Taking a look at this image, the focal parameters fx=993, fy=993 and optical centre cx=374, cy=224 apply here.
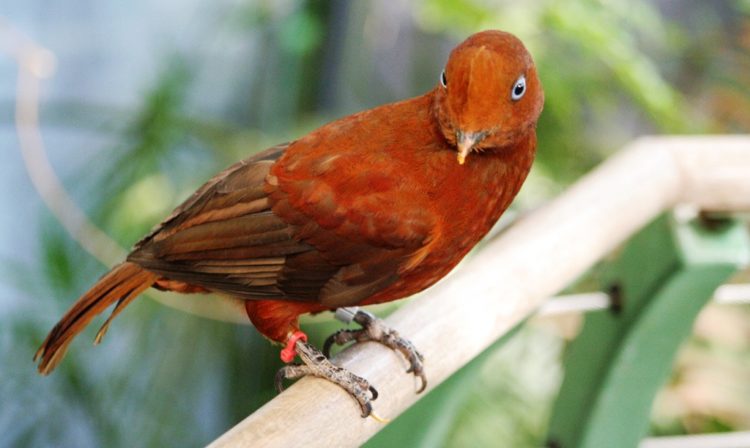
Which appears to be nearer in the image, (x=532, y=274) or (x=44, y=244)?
(x=532, y=274)

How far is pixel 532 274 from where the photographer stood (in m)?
1.27

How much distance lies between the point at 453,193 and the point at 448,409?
27cm

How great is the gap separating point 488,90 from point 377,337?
0.37 metres

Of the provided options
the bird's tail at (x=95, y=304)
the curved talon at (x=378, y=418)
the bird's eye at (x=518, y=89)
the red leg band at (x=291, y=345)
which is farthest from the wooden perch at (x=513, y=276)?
the bird's tail at (x=95, y=304)

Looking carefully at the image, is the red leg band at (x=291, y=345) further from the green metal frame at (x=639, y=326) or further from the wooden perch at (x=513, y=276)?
the green metal frame at (x=639, y=326)

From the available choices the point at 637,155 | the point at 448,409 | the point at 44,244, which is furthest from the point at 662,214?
the point at 44,244

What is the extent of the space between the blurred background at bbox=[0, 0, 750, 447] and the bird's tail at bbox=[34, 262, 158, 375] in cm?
99

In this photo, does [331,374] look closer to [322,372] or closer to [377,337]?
[322,372]

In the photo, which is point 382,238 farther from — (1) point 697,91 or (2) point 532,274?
(1) point 697,91

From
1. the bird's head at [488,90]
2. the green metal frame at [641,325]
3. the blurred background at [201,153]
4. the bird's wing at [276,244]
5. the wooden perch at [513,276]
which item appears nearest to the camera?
the wooden perch at [513,276]

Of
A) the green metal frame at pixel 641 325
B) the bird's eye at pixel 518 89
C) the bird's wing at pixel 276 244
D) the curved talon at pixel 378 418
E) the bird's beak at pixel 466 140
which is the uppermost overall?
the bird's eye at pixel 518 89

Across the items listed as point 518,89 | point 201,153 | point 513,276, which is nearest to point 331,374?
point 513,276

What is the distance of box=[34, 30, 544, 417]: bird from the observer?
1164mm

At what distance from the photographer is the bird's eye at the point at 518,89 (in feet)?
3.63
